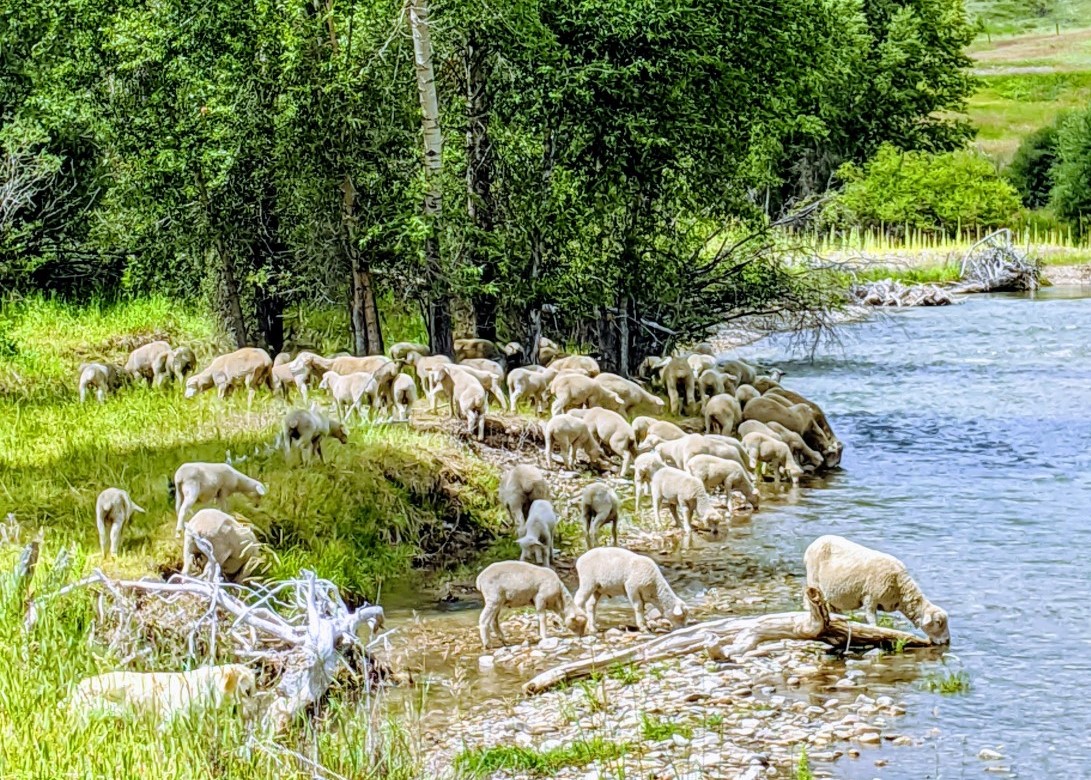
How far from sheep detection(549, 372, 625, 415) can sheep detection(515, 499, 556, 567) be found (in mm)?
4475

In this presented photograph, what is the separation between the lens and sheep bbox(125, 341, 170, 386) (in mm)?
19344

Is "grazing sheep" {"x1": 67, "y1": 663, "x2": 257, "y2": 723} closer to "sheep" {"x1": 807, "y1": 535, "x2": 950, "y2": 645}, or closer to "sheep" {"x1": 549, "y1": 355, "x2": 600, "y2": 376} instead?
"sheep" {"x1": 807, "y1": 535, "x2": 950, "y2": 645}

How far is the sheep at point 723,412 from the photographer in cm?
1864

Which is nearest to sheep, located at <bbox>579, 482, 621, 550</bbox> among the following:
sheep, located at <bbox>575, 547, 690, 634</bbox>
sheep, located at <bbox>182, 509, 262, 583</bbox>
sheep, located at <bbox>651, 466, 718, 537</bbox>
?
sheep, located at <bbox>651, 466, 718, 537</bbox>

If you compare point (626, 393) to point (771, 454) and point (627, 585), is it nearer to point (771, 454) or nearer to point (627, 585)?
point (771, 454)

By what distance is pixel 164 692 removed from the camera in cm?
741

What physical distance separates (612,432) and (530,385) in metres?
1.87

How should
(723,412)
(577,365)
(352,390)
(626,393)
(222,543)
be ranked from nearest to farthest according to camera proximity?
1. (222,543)
2. (352,390)
3. (723,412)
4. (626,393)
5. (577,365)

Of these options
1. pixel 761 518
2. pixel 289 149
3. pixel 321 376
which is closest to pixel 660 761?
pixel 761 518

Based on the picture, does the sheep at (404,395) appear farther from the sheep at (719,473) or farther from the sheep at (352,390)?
the sheep at (719,473)

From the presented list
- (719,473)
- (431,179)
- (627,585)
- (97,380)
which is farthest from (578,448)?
(97,380)

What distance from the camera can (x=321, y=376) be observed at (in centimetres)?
1827

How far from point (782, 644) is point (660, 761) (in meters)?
2.56

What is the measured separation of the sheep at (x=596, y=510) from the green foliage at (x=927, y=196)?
181 ft
